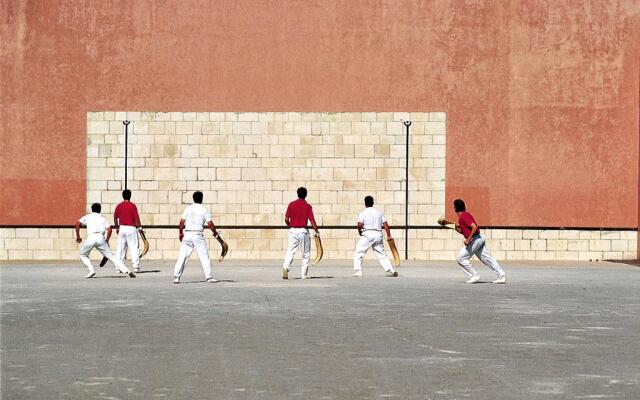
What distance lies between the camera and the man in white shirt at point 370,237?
2600cm

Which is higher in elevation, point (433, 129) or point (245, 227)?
point (433, 129)

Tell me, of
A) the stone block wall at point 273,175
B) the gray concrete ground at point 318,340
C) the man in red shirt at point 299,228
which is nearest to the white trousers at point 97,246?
the gray concrete ground at point 318,340

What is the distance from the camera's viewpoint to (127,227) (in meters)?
27.5

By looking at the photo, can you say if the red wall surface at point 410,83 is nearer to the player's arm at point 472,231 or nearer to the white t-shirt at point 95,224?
the white t-shirt at point 95,224

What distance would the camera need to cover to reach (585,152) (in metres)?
34.3

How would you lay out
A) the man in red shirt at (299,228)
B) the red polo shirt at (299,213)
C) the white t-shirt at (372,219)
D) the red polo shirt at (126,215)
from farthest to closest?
the red polo shirt at (126,215), the white t-shirt at (372,219), the red polo shirt at (299,213), the man in red shirt at (299,228)

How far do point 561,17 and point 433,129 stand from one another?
4.60 metres

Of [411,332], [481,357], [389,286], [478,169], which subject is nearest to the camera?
[481,357]

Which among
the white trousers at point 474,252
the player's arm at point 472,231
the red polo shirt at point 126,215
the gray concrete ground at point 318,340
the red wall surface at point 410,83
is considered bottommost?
the gray concrete ground at point 318,340

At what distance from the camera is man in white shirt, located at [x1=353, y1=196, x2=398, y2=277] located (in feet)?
85.3

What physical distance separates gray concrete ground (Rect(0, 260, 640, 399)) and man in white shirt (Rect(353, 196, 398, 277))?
2.93m

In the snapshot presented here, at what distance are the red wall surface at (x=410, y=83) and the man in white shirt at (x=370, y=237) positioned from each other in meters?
8.20

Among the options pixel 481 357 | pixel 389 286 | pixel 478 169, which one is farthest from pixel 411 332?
pixel 478 169

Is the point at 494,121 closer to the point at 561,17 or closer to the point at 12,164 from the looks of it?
the point at 561,17
